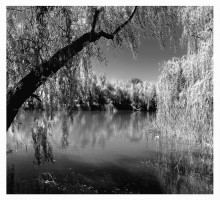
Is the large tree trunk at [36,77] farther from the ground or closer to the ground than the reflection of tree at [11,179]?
farther from the ground

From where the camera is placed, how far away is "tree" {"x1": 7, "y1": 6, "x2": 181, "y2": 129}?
308 centimetres

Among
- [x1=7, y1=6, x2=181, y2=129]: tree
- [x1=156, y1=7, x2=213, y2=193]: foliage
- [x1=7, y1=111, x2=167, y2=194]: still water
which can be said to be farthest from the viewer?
[x1=7, y1=111, x2=167, y2=194]: still water

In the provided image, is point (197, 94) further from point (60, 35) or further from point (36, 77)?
→ point (36, 77)

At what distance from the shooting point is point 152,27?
3963 millimetres

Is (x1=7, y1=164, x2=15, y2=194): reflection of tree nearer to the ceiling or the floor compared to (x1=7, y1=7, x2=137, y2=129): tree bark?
nearer to the floor

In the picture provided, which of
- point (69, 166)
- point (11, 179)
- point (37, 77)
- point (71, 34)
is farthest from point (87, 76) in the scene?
point (69, 166)

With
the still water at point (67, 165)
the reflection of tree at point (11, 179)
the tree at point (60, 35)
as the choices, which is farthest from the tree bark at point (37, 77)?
the reflection of tree at point (11, 179)

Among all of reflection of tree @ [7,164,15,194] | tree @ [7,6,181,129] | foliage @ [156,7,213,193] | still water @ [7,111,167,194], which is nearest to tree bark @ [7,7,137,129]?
tree @ [7,6,181,129]

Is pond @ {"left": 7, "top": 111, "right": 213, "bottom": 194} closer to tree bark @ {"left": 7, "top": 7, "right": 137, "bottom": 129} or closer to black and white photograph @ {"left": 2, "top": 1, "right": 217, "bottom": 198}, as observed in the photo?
black and white photograph @ {"left": 2, "top": 1, "right": 217, "bottom": 198}

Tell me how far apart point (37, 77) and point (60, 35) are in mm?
811

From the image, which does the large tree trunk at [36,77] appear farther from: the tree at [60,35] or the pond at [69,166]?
the pond at [69,166]

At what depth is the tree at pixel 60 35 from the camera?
3.08m

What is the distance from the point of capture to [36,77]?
3.05 metres

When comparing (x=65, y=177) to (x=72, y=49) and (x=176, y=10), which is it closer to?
(x=72, y=49)
